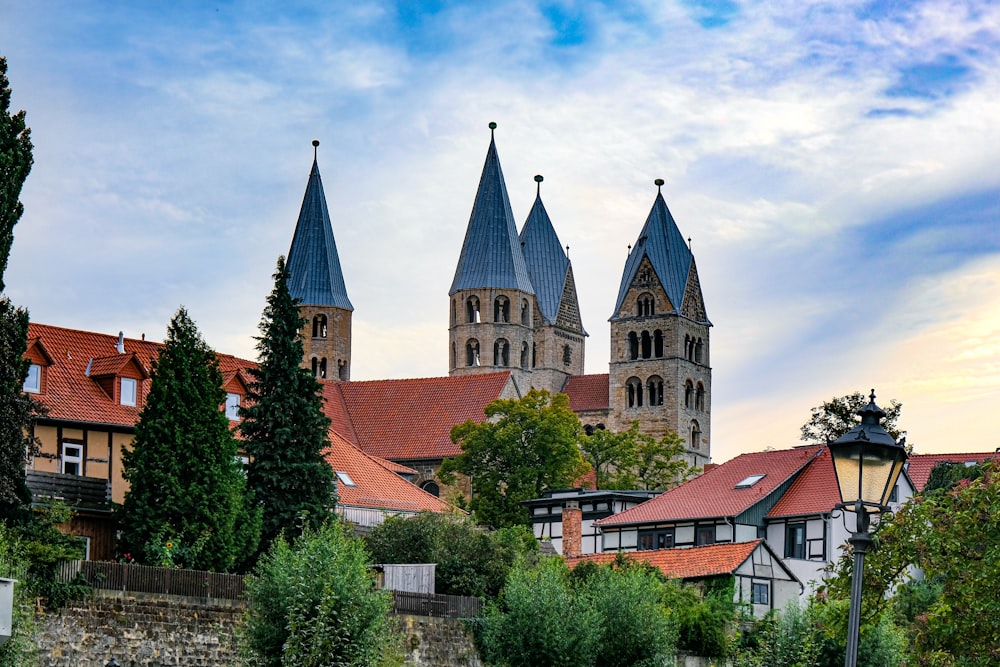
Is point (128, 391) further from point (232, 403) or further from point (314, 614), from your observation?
point (314, 614)

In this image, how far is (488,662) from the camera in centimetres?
3819

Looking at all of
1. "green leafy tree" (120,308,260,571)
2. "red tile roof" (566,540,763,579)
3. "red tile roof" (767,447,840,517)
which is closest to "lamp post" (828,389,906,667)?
"green leafy tree" (120,308,260,571)

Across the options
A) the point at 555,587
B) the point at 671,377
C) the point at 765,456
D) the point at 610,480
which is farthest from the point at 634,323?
the point at 555,587

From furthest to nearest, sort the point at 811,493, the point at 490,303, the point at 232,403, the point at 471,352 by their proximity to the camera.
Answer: the point at 471,352, the point at 490,303, the point at 811,493, the point at 232,403

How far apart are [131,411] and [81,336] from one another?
3419 mm

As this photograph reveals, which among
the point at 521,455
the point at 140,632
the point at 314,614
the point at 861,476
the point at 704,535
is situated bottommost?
the point at 140,632

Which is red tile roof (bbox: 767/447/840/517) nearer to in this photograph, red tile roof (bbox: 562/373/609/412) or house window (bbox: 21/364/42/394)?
house window (bbox: 21/364/42/394)

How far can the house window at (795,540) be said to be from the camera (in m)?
60.5

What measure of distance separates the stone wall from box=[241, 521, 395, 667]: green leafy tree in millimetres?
1242

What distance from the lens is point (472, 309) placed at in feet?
Result: 464

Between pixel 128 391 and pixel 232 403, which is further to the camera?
pixel 232 403

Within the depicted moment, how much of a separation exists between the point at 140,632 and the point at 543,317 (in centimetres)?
11283

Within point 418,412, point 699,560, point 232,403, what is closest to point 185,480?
point 232,403

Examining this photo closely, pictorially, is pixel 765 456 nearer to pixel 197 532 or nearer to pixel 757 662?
pixel 757 662
